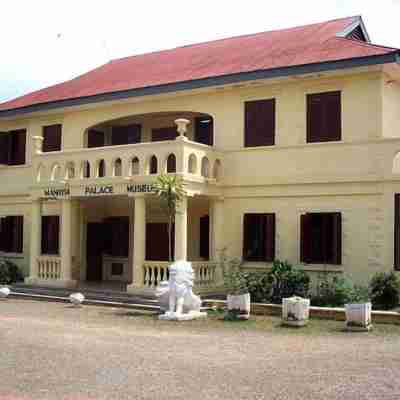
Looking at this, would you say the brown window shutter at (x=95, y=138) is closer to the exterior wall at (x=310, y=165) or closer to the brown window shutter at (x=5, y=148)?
the exterior wall at (x=310, y=165)

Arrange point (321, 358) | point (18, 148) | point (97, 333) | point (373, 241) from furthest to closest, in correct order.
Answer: point (18, 148), point (373, 241), point (97, 333), point (321, 358)

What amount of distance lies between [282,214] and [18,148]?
11302mm

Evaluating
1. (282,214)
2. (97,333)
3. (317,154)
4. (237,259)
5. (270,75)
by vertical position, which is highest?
(270,75)

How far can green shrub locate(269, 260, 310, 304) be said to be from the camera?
1791 centimetres

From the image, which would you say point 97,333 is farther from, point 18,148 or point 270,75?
point 18,148

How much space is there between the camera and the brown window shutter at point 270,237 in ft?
64.8

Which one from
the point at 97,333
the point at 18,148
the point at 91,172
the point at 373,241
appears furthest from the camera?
the point at 18,148

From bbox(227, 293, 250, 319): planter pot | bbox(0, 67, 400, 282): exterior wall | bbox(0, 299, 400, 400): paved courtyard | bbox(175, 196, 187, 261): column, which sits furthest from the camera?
bbox(175, 196, 187, 261): column

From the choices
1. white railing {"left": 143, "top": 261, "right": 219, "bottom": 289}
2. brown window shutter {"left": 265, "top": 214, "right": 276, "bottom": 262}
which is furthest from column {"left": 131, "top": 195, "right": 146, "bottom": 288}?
brown window shutter {"left": 265, "top": 214, "right": 276, "bottom": 262}

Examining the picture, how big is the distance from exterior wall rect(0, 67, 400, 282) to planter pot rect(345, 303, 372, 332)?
12.6 ft

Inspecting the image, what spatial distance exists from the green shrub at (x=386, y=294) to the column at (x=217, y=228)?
507cm

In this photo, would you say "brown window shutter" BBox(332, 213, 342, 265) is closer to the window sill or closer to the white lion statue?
the white lion statue

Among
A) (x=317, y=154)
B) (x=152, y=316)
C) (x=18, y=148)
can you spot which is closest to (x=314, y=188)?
(x=317, y=154)

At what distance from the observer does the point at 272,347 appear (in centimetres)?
1252
